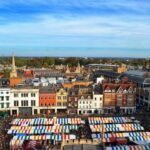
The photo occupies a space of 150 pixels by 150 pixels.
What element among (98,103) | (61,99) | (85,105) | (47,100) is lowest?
(85,105)

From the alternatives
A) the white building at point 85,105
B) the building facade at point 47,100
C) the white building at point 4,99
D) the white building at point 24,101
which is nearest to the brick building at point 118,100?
the white building at point 85,105

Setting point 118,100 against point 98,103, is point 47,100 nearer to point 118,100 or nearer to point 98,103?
point 98,103

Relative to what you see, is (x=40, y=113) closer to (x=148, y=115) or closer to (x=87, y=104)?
(x=87, y=104)

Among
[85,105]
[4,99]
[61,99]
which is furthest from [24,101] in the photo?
[85,105]

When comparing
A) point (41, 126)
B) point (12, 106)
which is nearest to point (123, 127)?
point (41, 126)

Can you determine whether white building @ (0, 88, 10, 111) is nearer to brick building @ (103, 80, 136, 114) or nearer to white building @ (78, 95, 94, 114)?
white building @ (78, 95, 94, 114)

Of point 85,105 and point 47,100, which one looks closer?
point 85,105

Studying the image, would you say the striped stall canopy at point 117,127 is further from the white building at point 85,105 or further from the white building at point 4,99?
the white building at point 4,99
